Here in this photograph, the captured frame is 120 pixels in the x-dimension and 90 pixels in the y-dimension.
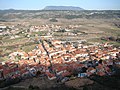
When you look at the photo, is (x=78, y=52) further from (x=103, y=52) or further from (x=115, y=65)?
(x=115, y=65)

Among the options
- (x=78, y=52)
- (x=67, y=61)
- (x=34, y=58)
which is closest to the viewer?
(x=67, y=61)

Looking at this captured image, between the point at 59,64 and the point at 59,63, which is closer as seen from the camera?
the point at 59,64

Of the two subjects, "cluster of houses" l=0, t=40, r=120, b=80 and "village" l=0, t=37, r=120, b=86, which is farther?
"cluster of houses" l=0, t=40, r=120, b=80

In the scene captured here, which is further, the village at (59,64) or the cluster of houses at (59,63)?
the cluster of houses at (59,63)

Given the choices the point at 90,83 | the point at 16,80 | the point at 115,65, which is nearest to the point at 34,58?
the point at 16,80
